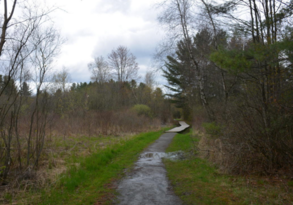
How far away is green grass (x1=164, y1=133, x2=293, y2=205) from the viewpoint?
4.57m

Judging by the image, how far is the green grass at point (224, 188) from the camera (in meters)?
4.57

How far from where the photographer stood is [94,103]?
23.0 metres

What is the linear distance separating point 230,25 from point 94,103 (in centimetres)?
1780

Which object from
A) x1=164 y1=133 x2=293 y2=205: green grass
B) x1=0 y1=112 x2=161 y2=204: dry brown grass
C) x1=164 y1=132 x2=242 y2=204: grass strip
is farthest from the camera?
x1=0 y1=112 x2=161 y2=204: dry brown grass

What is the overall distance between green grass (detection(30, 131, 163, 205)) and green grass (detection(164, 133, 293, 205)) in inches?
67.8

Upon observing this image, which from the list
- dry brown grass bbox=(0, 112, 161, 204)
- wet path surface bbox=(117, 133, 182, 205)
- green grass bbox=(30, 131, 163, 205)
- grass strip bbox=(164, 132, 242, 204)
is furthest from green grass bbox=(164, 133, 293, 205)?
dry brown grass bbox=(0, 112, 161, 204)

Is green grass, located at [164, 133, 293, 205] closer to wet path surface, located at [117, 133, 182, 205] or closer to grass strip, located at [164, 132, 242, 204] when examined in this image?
grass strip, located at [164, 132, 242, 204]

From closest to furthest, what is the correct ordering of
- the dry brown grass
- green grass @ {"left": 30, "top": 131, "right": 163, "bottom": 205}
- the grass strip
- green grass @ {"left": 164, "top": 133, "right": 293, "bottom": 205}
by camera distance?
green grass @ {"left": 164, "top": 133, "right": 293, "bottom": 205}
the grass strip
green grass @ {"left": 30, "top": 131, "right": 163, "bottom": 205}
the dry brown grass

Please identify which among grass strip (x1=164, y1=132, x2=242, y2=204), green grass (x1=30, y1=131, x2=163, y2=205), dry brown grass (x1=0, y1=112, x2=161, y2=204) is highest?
dry brown grass (x1=0, y1=112, x2=161, y2=204)

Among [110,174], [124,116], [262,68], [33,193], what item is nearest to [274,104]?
[262,68]

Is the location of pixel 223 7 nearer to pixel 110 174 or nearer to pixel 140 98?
pixel 110 174

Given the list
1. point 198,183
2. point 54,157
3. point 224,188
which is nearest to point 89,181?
point 54,157

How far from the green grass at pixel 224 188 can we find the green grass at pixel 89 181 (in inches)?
67.8

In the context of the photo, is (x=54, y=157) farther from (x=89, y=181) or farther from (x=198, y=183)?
(x=198, y=183)
